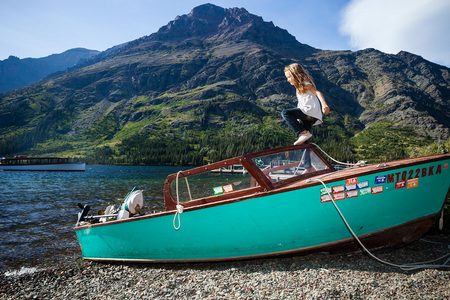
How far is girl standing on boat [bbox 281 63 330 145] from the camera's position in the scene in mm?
8453

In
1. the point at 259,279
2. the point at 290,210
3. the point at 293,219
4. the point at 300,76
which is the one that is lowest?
the point at 259,279

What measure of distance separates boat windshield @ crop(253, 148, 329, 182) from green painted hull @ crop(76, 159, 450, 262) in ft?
3.73

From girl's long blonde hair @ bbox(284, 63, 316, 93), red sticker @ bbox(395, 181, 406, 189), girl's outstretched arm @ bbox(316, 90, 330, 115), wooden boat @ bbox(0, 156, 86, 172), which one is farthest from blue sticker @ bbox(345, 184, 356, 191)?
wooden boat @ bbox(0, 156, 86, 172)

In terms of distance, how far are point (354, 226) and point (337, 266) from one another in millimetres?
1228

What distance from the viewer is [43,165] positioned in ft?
395

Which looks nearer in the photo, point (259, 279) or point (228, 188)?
point (259, 279)

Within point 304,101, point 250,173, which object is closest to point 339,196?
point 250,173

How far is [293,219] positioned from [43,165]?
133242 mm

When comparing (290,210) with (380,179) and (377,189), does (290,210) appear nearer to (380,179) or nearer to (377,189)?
(377,189)

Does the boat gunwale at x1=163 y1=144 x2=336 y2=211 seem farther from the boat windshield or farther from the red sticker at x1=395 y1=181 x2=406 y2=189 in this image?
the red sticker at x1=395 y1=181 x2=406 y2=189

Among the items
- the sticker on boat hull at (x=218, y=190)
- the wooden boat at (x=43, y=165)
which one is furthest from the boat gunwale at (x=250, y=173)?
the wooden boat at (x=43, y=165)

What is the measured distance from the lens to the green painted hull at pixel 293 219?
24.3 ft

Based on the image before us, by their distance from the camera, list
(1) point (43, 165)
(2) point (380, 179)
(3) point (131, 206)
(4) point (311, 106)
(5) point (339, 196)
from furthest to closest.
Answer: (1) point (43, 165)
(3) point (131, 206)
(4) point (311, 106)
(5) point (339, 196)
(2) point (380, 179)

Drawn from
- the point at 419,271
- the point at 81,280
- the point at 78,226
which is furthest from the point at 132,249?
the point at 419,271
